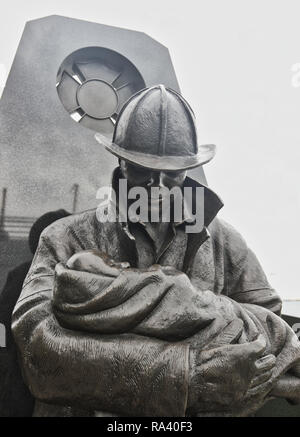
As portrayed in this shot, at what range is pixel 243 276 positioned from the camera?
8.52 feet

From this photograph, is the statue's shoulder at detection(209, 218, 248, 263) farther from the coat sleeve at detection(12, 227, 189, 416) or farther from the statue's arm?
the coat sleeve at detection(12, 227, 189, 416)

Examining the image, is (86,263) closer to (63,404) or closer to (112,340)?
(112,340)

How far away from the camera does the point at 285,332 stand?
2135mm

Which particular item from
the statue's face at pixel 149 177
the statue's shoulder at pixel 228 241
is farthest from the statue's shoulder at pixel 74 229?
the statue's shoulder at pixel 228 241

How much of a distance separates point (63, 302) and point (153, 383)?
20.9 inches

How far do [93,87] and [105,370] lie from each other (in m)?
2.37

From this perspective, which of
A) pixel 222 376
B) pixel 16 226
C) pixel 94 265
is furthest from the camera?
pixel 16 226

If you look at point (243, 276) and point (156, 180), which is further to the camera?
point (243, 276)

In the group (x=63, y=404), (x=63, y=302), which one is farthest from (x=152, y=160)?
(x=63, y=404)

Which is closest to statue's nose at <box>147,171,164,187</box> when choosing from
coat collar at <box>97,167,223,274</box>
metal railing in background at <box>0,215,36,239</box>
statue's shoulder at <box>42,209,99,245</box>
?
coat collar at <box>97,167,223,274</box>

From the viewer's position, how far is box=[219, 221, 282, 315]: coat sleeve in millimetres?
2488

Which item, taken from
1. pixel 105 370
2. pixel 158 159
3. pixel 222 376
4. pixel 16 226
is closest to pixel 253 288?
pixel 222 376

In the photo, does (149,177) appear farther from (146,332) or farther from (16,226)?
(16,226)

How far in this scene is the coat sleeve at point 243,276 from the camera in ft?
8.16
